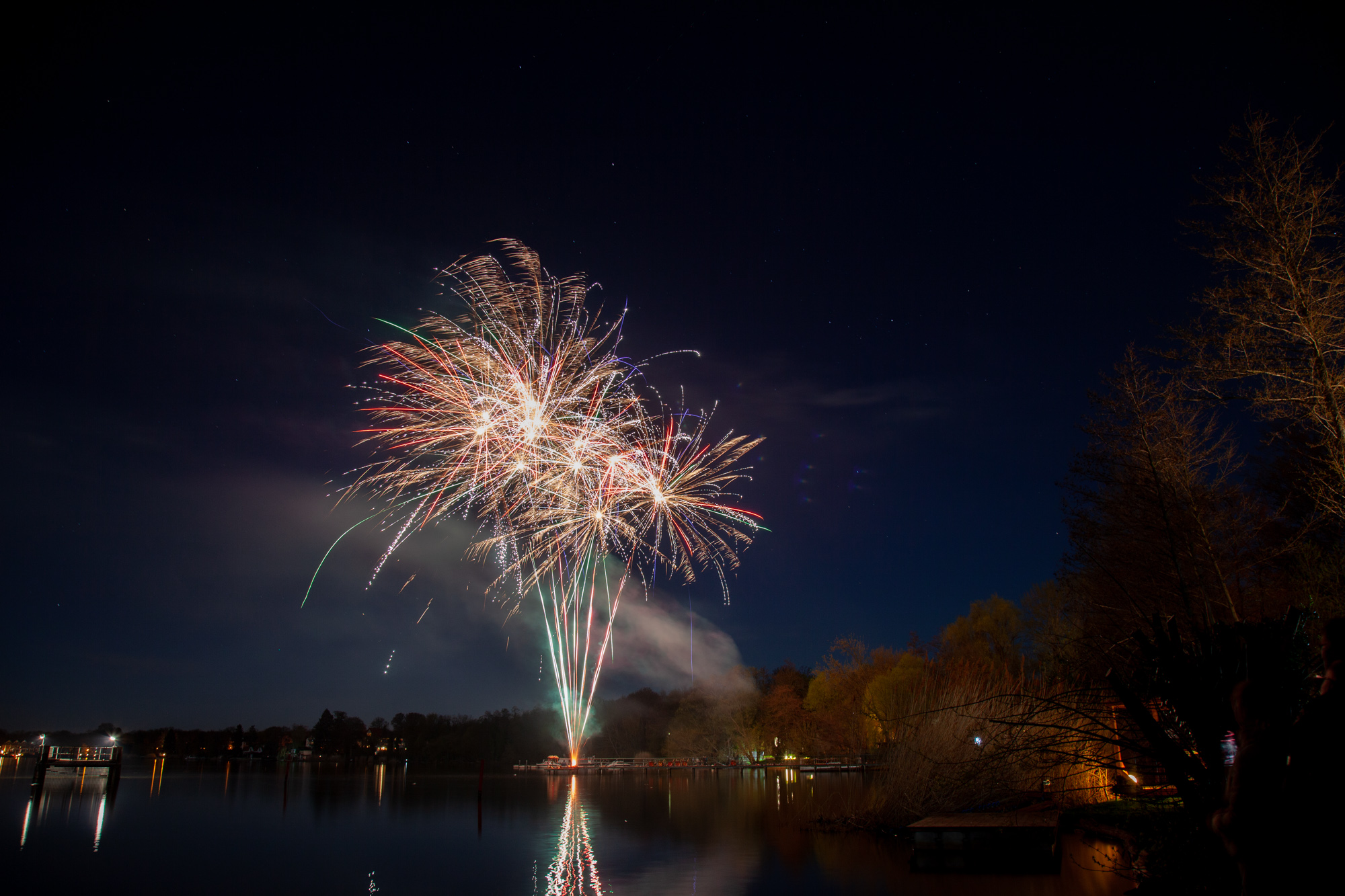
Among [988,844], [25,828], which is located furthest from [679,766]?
[988,844]

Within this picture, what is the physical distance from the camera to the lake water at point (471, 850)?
12.5m

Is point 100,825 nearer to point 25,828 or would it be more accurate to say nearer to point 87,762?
point 25,828

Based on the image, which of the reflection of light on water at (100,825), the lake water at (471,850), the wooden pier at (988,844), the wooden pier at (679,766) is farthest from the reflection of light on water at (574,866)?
the wooden pier at (679,766)

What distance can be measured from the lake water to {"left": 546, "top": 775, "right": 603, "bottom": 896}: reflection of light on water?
0.06 m

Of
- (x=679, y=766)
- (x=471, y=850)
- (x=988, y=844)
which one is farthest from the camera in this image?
(x=679, y=766)

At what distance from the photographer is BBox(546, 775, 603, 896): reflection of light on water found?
12.1m

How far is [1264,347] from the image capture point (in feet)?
45.4

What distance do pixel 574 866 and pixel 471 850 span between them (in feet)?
13.6

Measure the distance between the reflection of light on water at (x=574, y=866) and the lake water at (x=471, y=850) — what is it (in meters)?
0.06

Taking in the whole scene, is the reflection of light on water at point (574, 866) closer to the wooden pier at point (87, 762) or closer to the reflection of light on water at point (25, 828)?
the reflection of light on water at point (25, 828)

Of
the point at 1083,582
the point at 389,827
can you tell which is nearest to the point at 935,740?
the point at 1083,582

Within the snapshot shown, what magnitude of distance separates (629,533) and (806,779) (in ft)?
121

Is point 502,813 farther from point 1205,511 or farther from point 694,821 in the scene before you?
point 1205,511

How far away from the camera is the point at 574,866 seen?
47.4 ft
